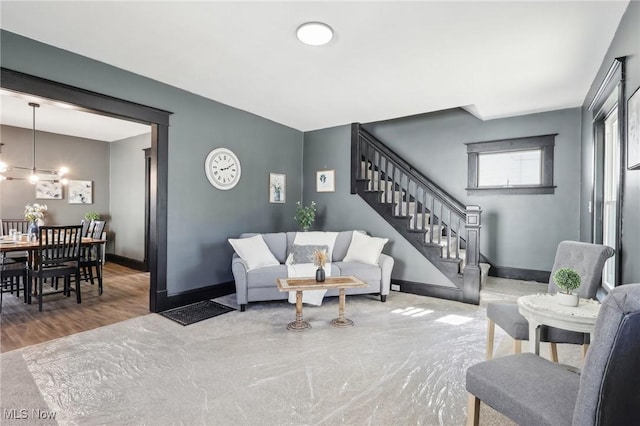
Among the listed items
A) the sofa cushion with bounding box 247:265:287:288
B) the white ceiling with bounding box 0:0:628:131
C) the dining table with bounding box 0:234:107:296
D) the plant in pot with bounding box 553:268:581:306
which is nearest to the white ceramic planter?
the plant in pot with bounding box 553:268:581:306

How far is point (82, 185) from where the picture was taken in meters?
6.63

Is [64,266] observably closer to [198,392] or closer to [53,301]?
[53,301]

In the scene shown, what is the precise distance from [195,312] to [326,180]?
3.05m

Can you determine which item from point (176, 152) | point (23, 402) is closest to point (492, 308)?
point (23, 402)

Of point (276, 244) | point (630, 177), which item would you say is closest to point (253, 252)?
point (276, 244)

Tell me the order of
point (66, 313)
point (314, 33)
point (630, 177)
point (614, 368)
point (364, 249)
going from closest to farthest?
point (614, 368), point (630, 177), point (314, 33), point (66, 313), point (364, 249)

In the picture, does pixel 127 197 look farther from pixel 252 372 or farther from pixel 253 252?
pixel 252 372

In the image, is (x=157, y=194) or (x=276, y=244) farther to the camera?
(x=276, y=244)

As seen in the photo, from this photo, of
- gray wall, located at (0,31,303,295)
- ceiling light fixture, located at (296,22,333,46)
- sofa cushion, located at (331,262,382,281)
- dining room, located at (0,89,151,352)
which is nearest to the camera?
ceiling light fixture, located at (296,22,333,46)

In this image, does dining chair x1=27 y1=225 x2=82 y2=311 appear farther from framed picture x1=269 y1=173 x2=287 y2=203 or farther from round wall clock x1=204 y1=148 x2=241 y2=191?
framed picture x1=269 y1=173 x2=287 y2=203

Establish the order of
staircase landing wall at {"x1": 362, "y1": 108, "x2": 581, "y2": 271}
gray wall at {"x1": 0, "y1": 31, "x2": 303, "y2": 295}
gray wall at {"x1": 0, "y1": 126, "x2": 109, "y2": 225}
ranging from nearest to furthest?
1. gray wall at {"x1": 0, "y1": 31, "x2": 303, "y2": 295}
2. staircase landing wall at {"x1": 362, "y1": 108, "x2": 581, "y2": 271}
3. gray wall at {"x1": 0, "y1": 126, "x2": 109, "y2": 225}

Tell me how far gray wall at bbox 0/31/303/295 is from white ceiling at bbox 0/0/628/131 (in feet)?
0.51

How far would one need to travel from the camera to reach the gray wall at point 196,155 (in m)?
2.91

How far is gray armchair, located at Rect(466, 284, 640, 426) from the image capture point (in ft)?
3.34
